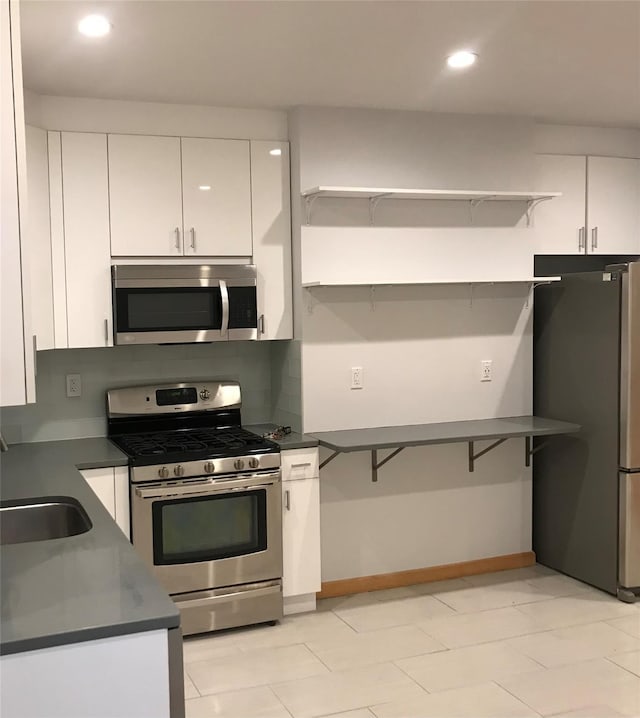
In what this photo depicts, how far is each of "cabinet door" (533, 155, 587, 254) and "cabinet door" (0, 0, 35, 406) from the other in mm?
3301

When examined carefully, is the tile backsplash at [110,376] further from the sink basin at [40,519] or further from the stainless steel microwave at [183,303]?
the sink basin at [40,519]

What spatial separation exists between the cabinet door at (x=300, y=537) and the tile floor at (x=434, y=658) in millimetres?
169

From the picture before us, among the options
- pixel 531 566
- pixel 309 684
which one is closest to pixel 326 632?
pixel 309 684

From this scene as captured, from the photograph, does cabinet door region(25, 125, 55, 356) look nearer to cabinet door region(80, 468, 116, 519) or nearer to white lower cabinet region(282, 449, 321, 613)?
cabinet door region(80, 468, 116, 519)

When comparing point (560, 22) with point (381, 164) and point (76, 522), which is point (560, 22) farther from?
point (76, 522)

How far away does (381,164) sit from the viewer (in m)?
4.09

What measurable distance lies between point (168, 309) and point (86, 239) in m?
0.49

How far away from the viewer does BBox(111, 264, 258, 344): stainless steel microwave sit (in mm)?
3781

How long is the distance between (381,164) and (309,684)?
2.43m

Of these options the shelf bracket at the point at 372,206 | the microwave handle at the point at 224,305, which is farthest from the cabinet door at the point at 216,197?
the shelf bracket at the point at 372,206

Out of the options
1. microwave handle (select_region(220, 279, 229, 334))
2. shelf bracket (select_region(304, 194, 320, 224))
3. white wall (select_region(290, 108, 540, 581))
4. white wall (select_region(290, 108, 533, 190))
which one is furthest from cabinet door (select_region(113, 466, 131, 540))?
white wall (select_region(290, 108, 533, 190))

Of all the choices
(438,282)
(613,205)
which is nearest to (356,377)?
(438,282)

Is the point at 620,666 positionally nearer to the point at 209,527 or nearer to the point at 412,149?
the point at 209,527

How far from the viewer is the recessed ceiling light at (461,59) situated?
10.3ft
